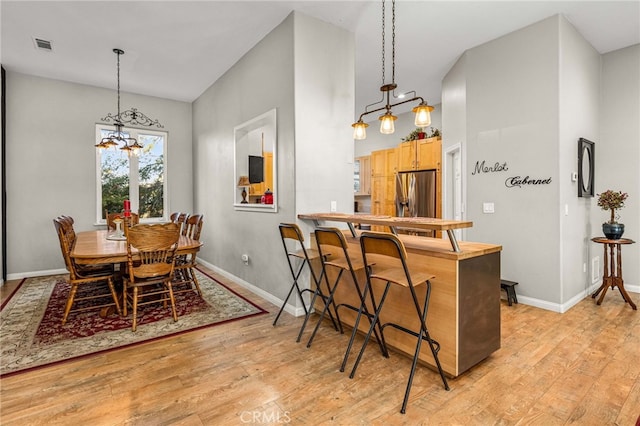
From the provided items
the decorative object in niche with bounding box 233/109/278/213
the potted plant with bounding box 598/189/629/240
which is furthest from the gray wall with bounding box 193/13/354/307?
the potted plant with bounding box 598/189/629/240

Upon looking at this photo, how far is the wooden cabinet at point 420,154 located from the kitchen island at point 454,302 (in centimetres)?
338

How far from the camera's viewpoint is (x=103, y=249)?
321 cm

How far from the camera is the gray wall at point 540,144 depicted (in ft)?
11.4

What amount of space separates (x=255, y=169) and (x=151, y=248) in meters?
2.16

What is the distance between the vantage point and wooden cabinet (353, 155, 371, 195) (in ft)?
24.6

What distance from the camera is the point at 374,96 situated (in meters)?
6.04

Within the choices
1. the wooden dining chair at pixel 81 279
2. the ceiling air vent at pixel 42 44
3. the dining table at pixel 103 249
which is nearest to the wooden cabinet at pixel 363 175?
the dining table at pixel 103 249

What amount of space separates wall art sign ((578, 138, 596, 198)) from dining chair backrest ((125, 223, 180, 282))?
174 inches

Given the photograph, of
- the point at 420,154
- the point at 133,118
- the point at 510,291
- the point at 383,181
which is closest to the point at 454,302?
the point at 510,291

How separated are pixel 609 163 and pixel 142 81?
686 cm

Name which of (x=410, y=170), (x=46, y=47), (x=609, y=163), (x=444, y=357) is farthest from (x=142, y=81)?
(x=609, y=163)

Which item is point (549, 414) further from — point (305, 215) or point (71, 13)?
point (71, 13)

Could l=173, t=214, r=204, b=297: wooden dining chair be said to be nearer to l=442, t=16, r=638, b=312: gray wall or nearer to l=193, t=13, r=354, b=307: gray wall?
l=193, t=13, r=354, b=307: gray wall

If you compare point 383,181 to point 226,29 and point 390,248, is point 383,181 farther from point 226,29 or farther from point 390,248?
point 390,248
